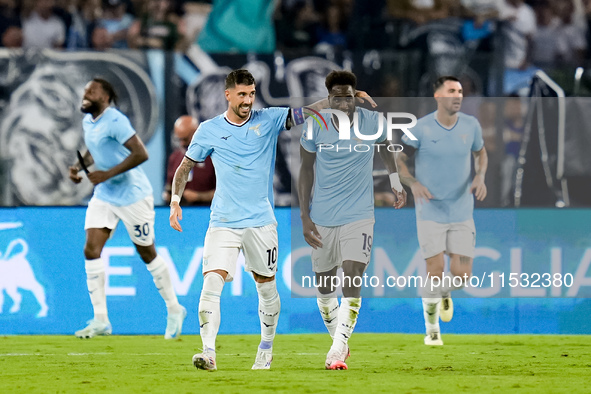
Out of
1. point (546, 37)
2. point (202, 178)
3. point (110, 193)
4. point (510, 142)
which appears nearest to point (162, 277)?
point (110, 193)

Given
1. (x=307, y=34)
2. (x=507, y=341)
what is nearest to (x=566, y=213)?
(x=507, y=341)

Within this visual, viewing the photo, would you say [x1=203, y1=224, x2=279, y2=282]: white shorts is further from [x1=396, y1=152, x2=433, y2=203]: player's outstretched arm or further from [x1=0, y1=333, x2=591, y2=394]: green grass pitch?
[x1=396, y1=152, x2=433, y2=203]: player's outstretched arm

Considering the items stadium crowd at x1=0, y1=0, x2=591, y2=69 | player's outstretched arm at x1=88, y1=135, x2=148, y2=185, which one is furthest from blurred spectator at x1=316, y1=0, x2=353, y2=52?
player's outstretched arm at x1=88, y1=135, x2=148, y2=185

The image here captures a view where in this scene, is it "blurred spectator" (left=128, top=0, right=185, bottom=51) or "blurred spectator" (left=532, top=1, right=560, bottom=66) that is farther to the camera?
"blurred spectator" (left=532, top=1, right=560, bottom=66)

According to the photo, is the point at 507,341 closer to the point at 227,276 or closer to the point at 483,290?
the point at 483,290

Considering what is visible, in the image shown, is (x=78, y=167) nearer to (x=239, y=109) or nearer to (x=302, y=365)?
(x=239, y=109)

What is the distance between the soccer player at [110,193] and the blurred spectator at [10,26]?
4309mm

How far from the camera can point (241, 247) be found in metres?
7.55

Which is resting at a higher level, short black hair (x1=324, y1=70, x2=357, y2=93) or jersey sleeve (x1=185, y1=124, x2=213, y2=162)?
short black hair (x1=324, y1=70, x2=357, y2=93)

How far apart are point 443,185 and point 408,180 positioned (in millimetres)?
351

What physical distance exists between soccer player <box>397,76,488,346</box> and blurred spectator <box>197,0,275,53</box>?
150 inches

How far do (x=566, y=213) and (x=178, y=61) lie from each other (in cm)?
464

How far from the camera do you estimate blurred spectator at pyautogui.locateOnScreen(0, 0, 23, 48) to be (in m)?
13.7

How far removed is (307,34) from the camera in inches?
553
